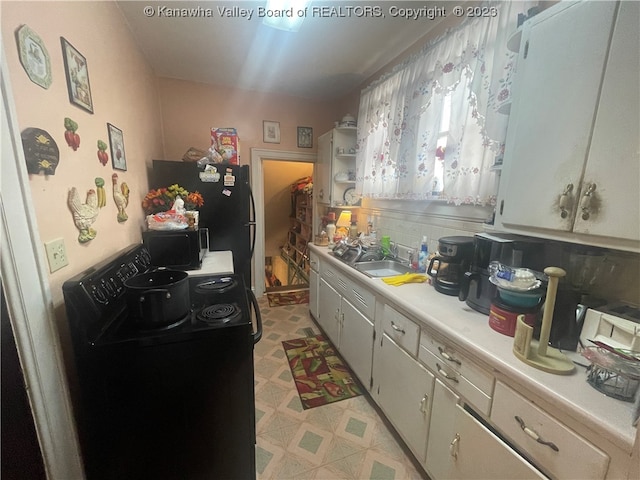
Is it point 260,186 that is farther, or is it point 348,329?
point 260,186

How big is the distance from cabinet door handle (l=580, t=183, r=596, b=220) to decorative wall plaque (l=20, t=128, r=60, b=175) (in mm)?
1721

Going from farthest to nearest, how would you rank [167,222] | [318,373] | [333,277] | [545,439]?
[333,277], [318,373], [167,222], [545,439]

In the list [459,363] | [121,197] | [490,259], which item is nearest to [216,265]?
[121,197]

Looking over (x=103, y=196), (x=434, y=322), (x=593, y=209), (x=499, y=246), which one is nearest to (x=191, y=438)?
(x=434, y=322)

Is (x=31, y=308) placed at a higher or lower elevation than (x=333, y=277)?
higher

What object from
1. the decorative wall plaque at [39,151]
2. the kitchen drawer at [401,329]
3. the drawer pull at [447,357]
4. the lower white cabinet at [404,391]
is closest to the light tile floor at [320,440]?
the lower white cabinet at [404,391]

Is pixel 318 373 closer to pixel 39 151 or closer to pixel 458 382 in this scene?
pixel 458 382

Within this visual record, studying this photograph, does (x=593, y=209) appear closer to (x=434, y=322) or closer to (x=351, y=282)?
(x=434, y=322)

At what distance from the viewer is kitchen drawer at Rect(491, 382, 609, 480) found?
65 centimetres

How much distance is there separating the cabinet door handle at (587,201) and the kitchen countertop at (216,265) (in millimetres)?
1593

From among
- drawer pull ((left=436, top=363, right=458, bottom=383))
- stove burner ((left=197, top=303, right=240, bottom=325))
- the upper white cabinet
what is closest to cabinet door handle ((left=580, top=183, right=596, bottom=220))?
the upper white cabinet

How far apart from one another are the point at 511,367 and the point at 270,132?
3095 millimetres

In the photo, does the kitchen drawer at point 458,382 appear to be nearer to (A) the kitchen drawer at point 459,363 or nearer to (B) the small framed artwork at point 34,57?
(A) the kitchen drawer at point 459,363

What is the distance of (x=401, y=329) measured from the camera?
1.33m
